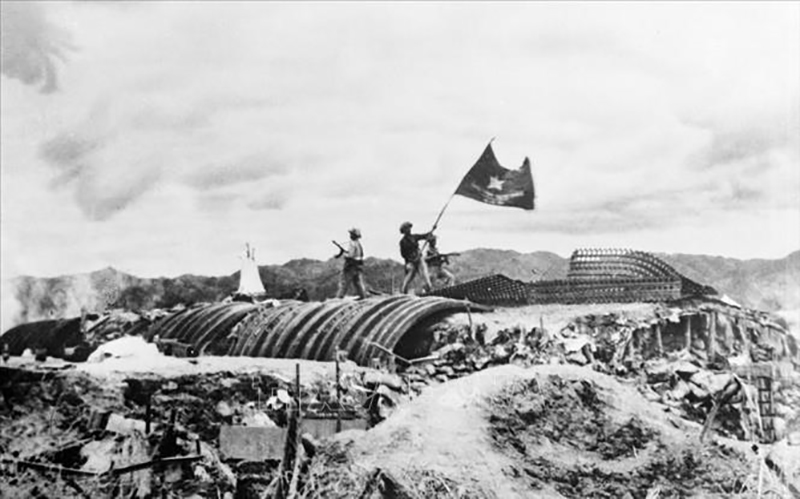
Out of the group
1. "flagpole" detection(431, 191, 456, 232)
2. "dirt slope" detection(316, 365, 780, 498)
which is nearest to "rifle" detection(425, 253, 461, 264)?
"flagpole" detection(431, 191, 456, 232)

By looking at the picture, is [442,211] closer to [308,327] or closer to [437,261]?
[437,261]

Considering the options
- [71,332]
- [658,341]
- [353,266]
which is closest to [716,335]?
[658,341]

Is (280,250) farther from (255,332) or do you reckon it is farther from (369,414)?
(369,414)

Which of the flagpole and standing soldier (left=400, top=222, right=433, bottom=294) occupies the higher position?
the flagpole

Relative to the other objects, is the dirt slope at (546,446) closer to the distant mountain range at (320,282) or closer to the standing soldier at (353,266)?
the distant mountain range at (320,282)

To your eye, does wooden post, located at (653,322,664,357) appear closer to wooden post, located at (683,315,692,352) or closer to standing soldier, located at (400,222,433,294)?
wooden post, located at (683,315,692,352)

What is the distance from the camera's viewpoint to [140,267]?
25.0 ft

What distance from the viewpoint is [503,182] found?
689cm

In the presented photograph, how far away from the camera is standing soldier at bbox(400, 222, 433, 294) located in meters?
7.06

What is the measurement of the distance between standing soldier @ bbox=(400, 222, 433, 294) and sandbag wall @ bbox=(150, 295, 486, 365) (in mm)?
177

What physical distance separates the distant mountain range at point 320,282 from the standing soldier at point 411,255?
6.0 inches

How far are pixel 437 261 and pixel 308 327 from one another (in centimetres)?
110

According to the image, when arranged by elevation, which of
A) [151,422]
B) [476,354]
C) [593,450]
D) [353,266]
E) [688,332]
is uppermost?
[353,266]

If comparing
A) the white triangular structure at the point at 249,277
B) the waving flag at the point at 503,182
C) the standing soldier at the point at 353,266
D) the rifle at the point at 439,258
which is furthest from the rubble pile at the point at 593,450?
the white triangular structure at the point at 249,277
